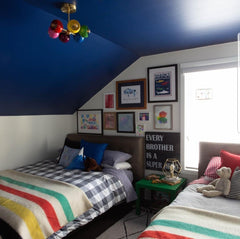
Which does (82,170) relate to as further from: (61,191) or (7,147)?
(7,147)

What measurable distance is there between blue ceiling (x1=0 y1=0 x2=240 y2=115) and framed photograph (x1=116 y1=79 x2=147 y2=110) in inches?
10.0

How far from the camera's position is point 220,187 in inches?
79.7

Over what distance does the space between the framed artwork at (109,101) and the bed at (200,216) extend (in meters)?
1.87

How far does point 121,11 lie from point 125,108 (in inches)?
71.6

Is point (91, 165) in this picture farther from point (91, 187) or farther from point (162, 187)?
point (162, 187)

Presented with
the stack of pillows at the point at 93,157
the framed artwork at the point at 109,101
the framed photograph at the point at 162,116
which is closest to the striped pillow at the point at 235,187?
the framed photograph at the point at 162,116

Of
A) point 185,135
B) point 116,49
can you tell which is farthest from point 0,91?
point 185,135

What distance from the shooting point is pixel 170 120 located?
10.1ft

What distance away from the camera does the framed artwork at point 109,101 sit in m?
3.63

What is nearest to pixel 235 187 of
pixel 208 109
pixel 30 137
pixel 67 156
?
pixel 208 109

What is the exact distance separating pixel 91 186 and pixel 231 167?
149cm

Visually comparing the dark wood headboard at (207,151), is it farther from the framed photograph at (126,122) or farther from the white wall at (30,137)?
the white wall at (30,137)

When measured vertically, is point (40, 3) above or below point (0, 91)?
above

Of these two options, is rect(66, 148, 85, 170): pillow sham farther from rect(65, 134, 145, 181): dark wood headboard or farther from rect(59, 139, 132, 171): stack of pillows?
rect(65, 134, 145, 181): dark wood headboard
